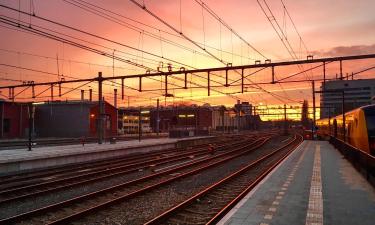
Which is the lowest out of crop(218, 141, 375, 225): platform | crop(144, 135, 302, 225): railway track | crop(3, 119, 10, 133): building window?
crop(144, 135, 302, 225): railway track

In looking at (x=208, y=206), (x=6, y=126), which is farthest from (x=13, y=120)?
(x=208, y=206)

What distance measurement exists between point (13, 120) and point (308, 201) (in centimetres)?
5867

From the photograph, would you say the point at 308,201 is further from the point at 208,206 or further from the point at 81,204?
the point at 81,204

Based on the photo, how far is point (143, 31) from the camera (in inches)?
955

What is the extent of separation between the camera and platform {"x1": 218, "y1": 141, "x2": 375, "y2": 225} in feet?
29.3

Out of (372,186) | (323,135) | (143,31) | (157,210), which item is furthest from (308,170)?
(323,135)

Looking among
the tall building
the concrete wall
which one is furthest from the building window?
the tall building

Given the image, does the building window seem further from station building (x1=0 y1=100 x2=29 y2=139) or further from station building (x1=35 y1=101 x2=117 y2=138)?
station building (x1=35 y1=101 x2=117 y2=138)

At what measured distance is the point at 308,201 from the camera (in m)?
10.9

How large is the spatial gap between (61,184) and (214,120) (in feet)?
400

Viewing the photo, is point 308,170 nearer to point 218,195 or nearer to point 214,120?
point 218,195

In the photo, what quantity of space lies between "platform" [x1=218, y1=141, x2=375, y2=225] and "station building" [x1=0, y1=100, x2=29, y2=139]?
170ft

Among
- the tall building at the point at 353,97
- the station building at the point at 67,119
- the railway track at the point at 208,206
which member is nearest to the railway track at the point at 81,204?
the railway track at the point at 208,206

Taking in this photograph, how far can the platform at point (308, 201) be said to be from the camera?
892 centimetres
